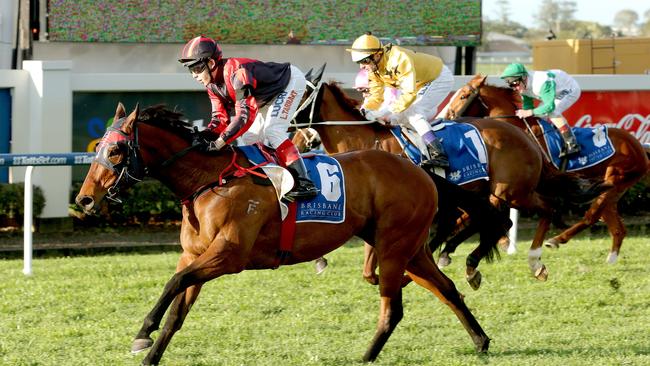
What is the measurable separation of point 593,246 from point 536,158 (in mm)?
2208

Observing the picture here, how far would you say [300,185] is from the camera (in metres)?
5.42

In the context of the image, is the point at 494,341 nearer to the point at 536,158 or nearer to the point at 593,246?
the point at 536,158

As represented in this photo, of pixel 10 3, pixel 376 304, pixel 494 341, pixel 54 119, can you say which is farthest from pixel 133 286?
pixel 10 3

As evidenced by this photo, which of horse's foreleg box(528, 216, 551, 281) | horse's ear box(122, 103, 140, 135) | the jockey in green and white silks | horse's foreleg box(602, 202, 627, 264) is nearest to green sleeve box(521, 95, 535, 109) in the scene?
the jockey in green and white silks

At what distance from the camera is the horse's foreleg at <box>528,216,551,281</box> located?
7939mm

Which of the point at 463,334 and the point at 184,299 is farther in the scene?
the point at 463,334

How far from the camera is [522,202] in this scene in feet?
27.0

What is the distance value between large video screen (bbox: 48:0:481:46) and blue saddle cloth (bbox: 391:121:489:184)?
223 inches

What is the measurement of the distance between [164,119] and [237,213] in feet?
2.02

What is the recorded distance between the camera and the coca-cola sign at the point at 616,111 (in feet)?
41.7

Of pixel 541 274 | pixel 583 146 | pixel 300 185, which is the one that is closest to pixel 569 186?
pixel 541 274

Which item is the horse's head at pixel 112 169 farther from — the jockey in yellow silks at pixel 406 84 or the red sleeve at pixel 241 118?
the jockey in yellow silks at pixel 406 84

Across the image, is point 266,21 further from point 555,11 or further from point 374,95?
point 555,11

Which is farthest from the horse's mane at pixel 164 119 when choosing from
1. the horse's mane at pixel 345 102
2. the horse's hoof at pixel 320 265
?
the horse's hoof at pixel 320 265
